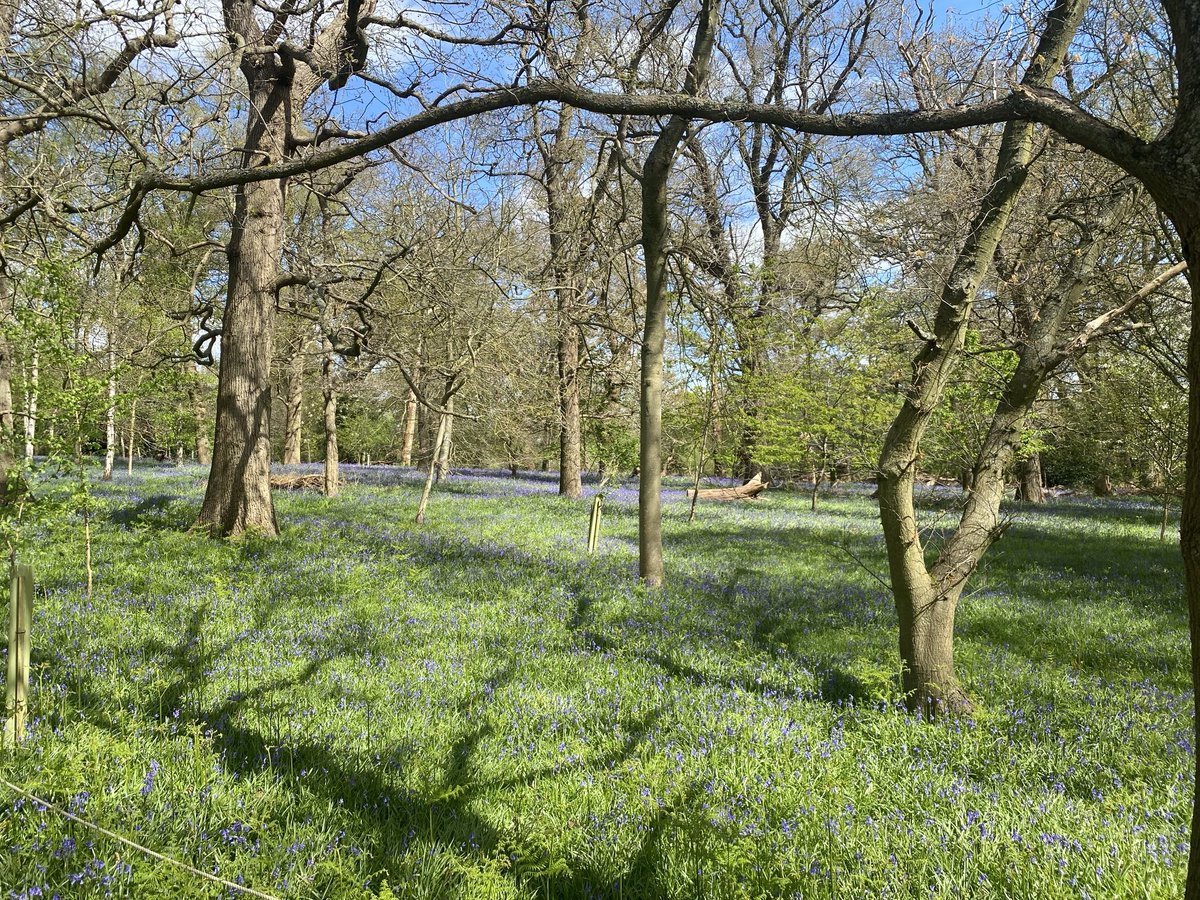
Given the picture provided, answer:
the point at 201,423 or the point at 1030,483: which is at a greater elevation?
the point at 201,423

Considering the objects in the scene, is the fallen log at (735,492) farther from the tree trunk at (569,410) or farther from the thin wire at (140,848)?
the thin wire at (140,848)

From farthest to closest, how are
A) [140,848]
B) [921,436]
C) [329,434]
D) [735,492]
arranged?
[735,492]
[329,434]
[921,436]
[140,848]

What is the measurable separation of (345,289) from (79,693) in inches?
470

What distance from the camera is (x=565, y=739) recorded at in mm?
4078

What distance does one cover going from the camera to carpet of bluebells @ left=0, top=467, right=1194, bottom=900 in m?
2.72

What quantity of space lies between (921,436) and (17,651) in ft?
18.5

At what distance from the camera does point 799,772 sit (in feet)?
12.0

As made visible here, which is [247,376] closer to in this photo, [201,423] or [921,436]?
[921,436]

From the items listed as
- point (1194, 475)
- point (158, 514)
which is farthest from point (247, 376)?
point (1194, 475)

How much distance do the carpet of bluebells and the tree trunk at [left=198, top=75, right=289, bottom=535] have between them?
1.08 m

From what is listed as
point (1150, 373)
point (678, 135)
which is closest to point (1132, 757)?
point (678, 135)

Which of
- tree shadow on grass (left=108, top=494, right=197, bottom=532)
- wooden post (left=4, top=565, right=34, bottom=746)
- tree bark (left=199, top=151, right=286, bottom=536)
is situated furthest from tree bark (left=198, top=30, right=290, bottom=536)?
wooden post (left=4, top=565, right=34, bottom=746)

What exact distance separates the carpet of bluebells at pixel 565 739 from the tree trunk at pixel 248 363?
3.56ft

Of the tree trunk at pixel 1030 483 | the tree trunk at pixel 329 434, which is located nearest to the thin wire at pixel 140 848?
the tree trunk at pixel 329 434
